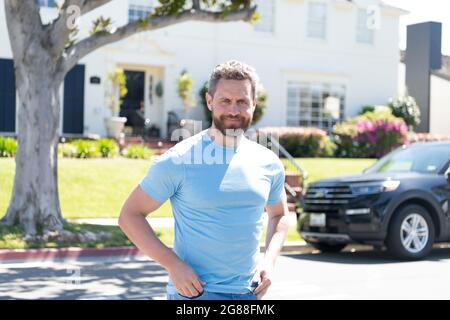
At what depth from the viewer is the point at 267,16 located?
2739 centimetres

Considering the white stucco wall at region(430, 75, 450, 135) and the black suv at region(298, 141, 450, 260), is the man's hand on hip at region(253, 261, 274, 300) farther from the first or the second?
the white stucco wall at region(430, 75, 450, 135)

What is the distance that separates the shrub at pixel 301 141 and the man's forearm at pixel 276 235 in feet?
64.6

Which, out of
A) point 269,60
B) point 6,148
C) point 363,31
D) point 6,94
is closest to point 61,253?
point 6,148

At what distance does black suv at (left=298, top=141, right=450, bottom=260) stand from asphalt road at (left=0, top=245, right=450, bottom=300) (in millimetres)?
333

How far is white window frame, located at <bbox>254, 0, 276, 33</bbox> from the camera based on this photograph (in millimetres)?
27297

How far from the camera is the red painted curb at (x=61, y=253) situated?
10.8 m

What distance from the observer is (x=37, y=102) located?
1196 centimetres

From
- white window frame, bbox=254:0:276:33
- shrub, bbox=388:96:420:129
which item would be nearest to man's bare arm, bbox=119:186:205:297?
white window frame, bbox=254:0:276:33

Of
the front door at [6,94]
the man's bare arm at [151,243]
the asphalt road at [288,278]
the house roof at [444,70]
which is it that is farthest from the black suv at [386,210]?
the house roof at [444,70]

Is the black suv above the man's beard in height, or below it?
below

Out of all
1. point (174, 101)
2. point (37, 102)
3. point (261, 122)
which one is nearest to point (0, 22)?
point (174, 101)

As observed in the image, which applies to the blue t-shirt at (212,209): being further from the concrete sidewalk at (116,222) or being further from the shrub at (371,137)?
the shrub at (371,137)
